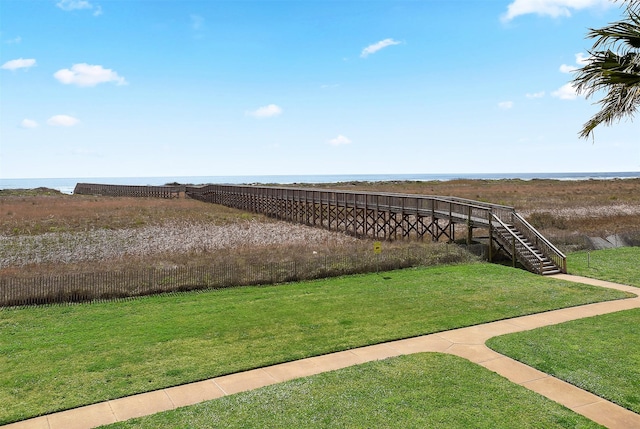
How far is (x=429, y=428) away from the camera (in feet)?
25.5

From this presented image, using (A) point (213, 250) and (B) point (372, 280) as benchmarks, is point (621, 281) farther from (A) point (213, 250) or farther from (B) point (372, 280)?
(A) point (213, 250)

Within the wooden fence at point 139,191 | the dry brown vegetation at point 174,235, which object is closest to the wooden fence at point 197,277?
the dry brown vegetation at point 174,235

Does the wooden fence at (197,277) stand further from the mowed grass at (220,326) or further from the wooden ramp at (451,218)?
the wooden ramp at (451,218)

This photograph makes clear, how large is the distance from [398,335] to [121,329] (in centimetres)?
790

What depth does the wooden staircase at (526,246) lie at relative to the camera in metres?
21.4

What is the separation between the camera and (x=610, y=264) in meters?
23.0

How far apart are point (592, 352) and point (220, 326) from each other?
9.75 m

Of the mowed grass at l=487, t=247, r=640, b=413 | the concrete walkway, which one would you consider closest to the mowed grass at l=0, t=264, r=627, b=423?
the concrete walkway

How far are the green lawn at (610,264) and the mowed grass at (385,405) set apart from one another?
44.1 ft

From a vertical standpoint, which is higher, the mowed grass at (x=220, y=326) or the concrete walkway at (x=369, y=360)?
the mowed grass at (x=220, y=326)

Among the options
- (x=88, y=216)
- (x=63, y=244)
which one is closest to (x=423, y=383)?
(x=63, y=244)

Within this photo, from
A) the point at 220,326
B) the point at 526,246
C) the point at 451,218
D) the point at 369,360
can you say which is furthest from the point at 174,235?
the point at 369,360

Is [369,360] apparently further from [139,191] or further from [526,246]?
[139,191]

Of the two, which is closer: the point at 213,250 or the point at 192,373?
the point at 192,373
